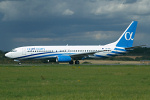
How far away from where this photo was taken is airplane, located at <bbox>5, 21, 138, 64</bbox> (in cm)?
5366

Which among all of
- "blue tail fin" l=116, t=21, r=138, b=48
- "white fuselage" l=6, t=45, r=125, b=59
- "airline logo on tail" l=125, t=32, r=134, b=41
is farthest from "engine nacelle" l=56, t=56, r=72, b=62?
"airline logo on tail" l=125, t=32, r=134, b=41

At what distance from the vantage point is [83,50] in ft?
184

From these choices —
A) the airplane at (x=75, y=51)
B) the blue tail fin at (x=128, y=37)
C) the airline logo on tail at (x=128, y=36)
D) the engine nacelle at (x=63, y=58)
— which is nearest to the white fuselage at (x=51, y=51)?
the airplane at (x=75, y=51)

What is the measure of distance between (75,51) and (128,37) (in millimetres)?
12184

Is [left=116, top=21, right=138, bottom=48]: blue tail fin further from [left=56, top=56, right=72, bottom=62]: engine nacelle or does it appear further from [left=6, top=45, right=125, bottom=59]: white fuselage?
[left=56, top=56, right=72, bottom=62]: engine nacelle

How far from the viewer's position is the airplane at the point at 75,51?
53662 millimetres

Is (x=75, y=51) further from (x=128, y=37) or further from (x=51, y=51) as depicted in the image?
(x=128, y=37)

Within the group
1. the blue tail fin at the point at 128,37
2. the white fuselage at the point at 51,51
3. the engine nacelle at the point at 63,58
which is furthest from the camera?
the blue tail fin at the point at 128,37

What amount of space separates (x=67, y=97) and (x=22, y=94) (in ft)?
9.50

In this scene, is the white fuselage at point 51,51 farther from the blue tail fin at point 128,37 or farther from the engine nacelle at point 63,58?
the blue tail fin at point 128,37

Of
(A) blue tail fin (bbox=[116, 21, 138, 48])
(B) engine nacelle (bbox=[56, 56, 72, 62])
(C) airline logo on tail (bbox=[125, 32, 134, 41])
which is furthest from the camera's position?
(C) airline logo on tail (bbox=[125, 32, 134, 41])

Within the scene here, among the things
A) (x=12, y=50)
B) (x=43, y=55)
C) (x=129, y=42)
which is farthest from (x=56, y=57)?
(x=129, y=42)

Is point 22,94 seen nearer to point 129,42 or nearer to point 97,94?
point 97,94

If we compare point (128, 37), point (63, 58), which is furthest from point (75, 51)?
point (128, 37)
